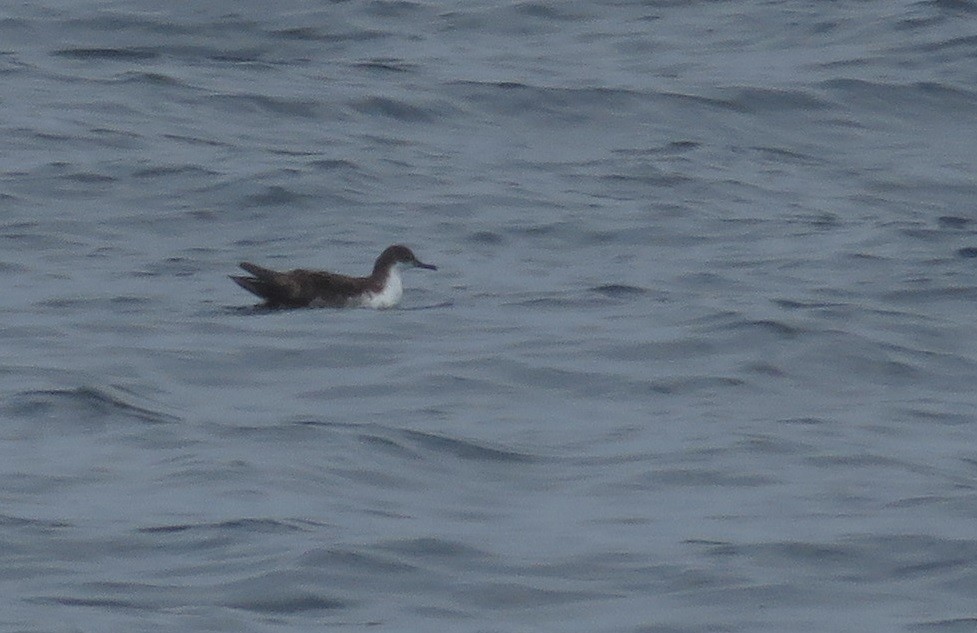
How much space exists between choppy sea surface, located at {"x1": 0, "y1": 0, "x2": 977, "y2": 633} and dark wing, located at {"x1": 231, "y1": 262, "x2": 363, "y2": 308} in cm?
20

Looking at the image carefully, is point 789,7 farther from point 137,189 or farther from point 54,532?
point 54,532

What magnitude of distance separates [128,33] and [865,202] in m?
7.68

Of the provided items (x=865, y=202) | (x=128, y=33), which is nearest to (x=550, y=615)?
(x=865, y=202)

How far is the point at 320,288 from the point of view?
14.4 m

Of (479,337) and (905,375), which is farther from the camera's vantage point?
(479,337)

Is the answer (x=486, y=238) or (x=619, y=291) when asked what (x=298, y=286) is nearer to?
(x=619, y=291)

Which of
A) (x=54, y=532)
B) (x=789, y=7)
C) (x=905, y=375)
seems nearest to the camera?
(x=54, y=532)

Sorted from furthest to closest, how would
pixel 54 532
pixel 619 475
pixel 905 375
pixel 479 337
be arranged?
pixel 479 337, pixel 905 375, pixel 619 475, pixel 54 532

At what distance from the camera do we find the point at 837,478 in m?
10.0

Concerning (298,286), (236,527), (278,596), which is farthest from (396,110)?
(278,596)

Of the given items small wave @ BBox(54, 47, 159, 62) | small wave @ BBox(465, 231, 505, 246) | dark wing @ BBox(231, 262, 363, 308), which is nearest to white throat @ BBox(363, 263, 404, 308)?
dark wing @ BBox(231, 262, 363, 308)

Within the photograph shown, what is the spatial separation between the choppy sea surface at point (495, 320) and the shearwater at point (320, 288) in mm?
166

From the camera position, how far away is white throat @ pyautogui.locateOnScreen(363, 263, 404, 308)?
14266 mm

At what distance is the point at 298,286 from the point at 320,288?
7.3 inches
